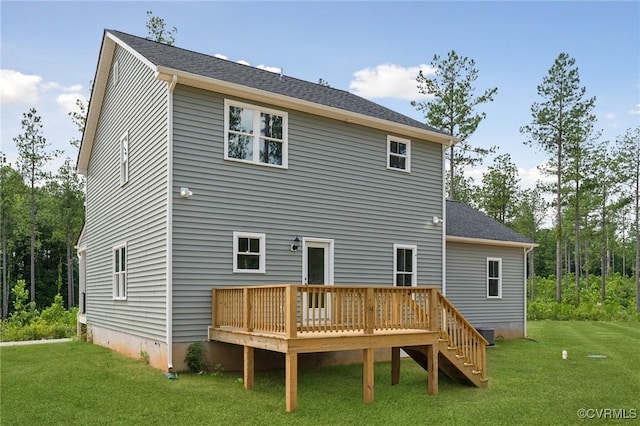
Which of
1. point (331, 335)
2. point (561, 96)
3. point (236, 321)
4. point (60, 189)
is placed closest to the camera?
point (331, 335)

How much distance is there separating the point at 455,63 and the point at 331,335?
25494 mm

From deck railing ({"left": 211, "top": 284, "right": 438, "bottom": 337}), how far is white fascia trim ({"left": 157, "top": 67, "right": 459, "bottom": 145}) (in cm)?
415

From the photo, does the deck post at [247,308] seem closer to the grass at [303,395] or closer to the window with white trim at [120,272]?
the grass at [303,395]

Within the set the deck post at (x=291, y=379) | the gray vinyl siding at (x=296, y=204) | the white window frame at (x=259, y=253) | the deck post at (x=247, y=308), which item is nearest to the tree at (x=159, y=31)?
the gray vinyl siding at (x=296, y=204)

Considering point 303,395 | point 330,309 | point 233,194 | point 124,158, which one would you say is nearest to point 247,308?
point 330,309

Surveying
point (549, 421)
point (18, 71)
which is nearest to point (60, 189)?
point (18, 71)

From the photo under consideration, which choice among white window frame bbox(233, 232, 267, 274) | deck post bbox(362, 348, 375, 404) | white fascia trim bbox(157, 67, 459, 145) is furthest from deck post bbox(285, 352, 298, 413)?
white fascia trim bbox(157, 67, 459, 145)

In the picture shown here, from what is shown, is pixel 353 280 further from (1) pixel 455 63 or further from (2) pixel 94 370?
(1) pixel 455 63

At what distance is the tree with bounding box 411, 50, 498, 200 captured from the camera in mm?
31312

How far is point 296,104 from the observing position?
12.7 metres

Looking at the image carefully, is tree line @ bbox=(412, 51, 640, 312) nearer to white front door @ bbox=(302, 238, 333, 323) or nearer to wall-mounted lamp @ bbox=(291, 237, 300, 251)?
white front door @ bbox=(302, 238, 333, 323)

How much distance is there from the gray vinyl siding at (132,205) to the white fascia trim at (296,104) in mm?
834

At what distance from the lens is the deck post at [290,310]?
8.62 m

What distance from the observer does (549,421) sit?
27.7 feet
